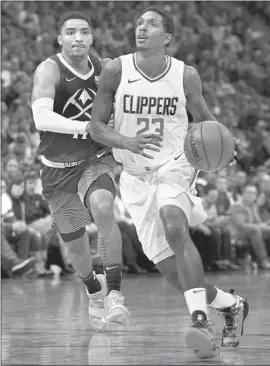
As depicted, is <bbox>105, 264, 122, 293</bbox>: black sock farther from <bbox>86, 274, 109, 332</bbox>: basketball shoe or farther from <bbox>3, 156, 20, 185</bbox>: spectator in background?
<bbox>3, 156, 20, 185</bbox>: spectator in background

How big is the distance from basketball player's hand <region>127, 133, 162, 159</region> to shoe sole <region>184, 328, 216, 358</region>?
113 centimetres

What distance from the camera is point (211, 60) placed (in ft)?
74.0

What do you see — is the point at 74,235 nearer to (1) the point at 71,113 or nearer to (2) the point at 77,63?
(1) the point at 71,113

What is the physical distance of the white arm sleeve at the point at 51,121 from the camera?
6.83 metres

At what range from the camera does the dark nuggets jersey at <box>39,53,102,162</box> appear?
7141mm

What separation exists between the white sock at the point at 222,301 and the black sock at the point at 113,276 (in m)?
0.91

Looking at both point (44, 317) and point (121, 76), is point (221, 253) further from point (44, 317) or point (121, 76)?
point (121, 76)

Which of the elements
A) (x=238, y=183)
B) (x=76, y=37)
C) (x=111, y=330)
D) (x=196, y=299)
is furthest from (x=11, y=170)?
(x=196, y=299)

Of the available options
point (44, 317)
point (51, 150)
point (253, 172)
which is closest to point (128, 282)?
point (44, 317)

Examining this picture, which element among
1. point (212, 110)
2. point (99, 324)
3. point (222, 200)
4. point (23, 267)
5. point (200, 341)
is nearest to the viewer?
point (200, 341)

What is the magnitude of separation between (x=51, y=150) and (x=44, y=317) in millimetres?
1480

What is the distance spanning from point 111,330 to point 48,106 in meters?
1.64

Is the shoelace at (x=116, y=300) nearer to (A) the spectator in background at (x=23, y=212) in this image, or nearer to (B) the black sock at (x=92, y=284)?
(B) the black sock at (x=92, y=284)

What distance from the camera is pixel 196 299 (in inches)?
223
